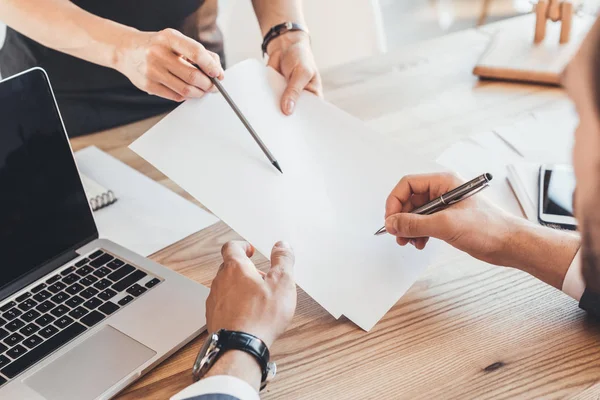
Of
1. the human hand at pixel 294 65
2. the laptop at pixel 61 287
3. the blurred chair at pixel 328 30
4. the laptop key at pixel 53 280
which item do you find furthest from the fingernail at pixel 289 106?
the blurred chair at pixel 328 30

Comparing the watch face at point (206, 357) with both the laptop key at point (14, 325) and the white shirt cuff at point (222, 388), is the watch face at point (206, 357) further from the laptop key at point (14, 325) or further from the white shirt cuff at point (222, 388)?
the laptop key at point (14, 325)

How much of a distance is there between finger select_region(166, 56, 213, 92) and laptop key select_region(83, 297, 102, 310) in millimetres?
365

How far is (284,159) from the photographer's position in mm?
1022

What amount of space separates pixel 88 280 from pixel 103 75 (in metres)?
0.63

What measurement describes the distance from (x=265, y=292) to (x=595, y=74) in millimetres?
481

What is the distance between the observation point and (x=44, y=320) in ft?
2.80

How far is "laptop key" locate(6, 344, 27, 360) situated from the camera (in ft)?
2.65

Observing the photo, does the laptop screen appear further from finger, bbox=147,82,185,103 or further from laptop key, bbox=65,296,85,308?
finger, bbox=147,82,185,103

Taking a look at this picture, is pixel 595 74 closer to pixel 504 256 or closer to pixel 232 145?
pixel 504 256

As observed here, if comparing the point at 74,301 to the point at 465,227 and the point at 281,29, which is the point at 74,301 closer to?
the point at 465,227

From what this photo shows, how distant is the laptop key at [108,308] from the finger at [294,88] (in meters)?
0.42

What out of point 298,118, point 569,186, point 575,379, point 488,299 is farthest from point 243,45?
point 575,379

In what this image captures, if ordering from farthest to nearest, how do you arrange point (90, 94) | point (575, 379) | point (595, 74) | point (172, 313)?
1. point (90, 94)
2. point (172, 313)
3. point (575, 379)
4. point (595, 74)

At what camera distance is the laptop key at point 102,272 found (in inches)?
36.3
